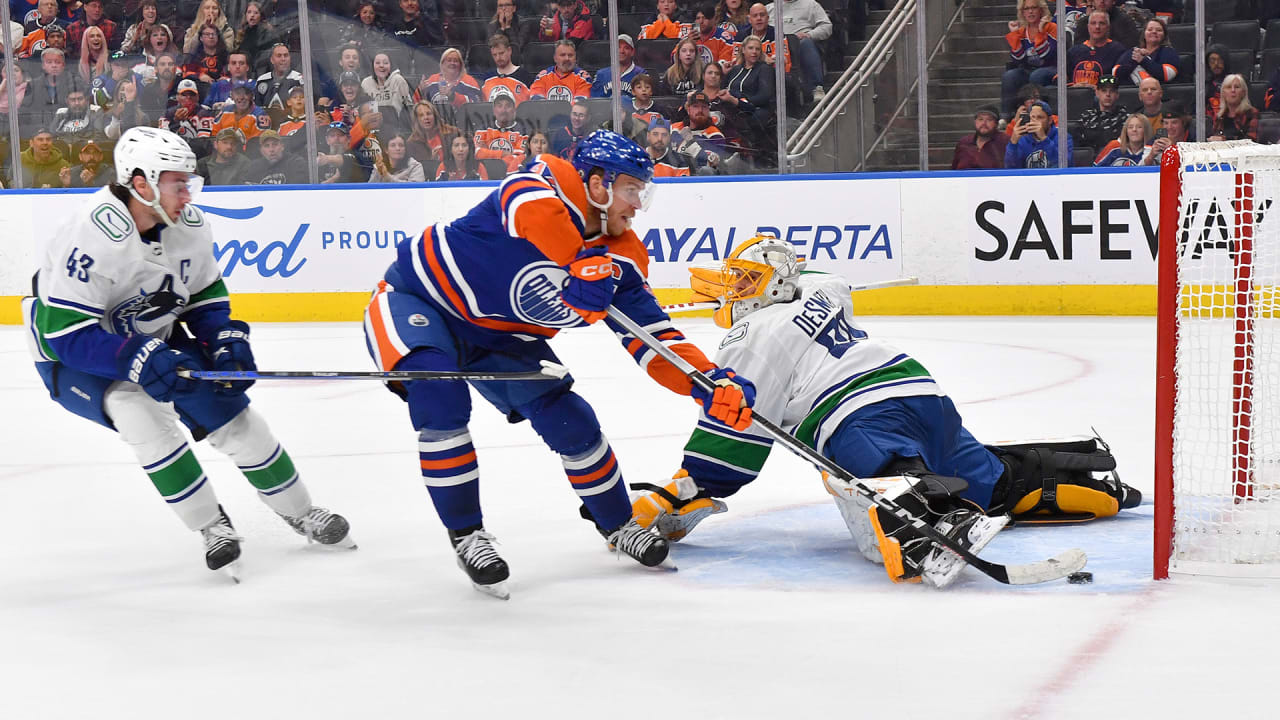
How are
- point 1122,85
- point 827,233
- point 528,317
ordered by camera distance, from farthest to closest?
Answer: 1. point 827,233
2. point 1122,85
3. point 528,317

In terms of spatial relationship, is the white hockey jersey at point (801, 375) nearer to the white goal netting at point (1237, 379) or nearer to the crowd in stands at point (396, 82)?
the white goal netting at point (1237, 379)

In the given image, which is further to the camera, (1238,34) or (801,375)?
(1238,34)

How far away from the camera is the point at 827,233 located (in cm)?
736

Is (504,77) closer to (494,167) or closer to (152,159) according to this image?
(494,167)

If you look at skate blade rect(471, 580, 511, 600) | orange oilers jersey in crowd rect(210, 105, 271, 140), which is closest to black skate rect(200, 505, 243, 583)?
skate blade rect(471, 580, 511, 600)

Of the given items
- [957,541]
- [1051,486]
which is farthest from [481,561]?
[1051,486]

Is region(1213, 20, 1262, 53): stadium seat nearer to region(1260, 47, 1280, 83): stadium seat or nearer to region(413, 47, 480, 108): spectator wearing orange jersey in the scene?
region(1260, 47, 1280, 83): stadium seat

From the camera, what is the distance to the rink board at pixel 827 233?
702 centimetres

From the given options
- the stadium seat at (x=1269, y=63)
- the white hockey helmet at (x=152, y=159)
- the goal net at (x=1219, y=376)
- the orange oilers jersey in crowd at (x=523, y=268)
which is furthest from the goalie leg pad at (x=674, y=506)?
the stadium seat at (x=1269, y=63)

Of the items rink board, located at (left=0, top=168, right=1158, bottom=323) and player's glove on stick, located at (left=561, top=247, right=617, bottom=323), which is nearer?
player's glove on stick, located at (left=561, top=247, right=617, bottom=323)

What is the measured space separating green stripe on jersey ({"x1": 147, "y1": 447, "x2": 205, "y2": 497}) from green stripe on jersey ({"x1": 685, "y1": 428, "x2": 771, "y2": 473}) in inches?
43.5

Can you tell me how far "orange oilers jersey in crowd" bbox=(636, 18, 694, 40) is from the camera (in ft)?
25.9

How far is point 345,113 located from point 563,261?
19.4ft

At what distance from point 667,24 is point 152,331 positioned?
539 cm
